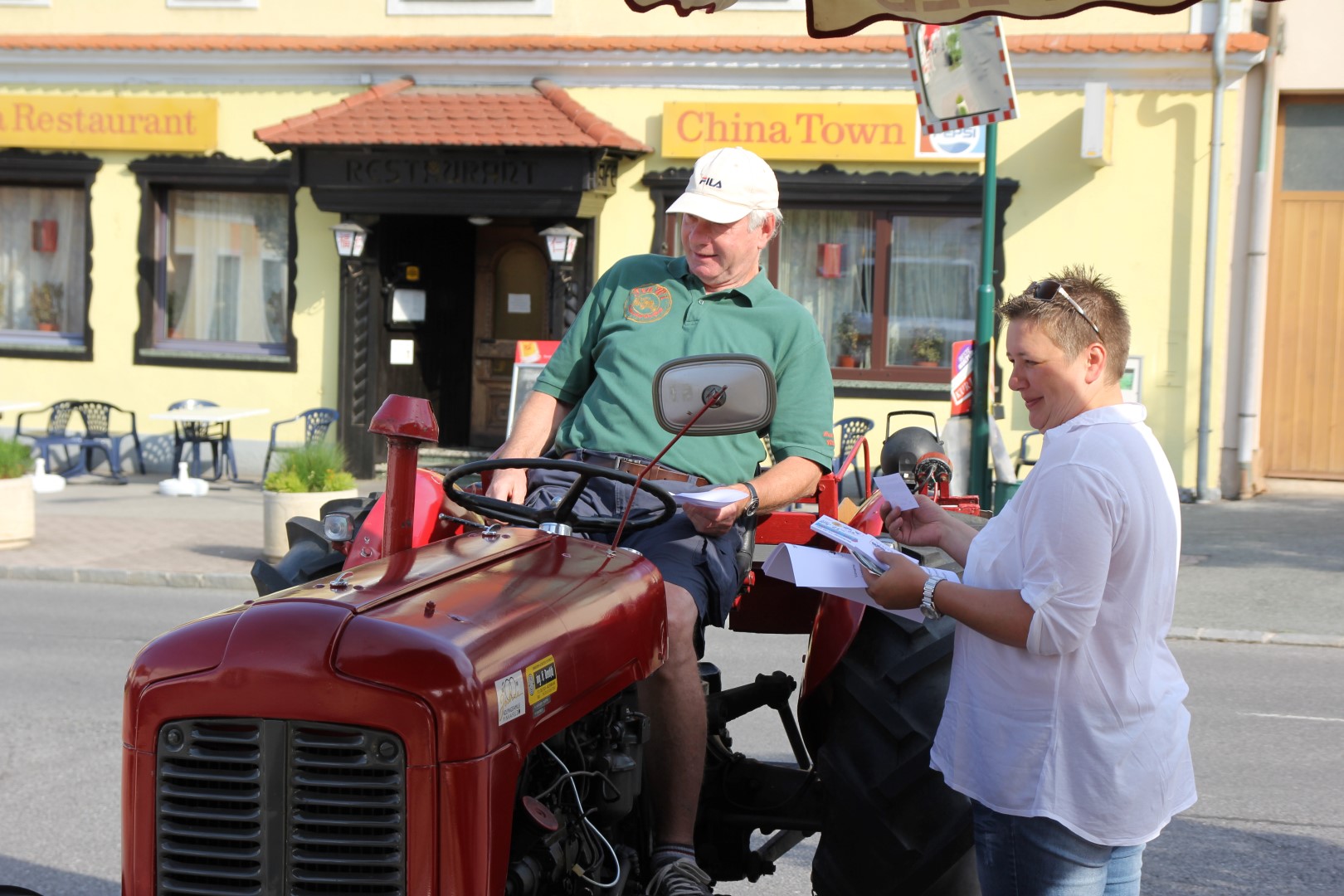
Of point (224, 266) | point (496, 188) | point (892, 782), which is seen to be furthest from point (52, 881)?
point (224, 266)

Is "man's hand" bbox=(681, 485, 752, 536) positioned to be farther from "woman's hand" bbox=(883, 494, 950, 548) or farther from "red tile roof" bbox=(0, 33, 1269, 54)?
"red tile roof" bbox=(0, 33, 1269, 54)

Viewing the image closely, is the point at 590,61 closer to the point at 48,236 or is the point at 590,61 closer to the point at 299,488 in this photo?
the point at 299,488

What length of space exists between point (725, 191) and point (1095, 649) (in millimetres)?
1731

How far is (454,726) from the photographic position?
231cm

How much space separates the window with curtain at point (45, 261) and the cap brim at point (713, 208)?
51.3 feet

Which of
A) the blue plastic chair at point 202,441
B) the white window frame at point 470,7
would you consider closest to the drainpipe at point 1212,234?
the white window frame at point 470,7

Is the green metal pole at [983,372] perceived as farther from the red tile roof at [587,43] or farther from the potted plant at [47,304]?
the potted plant at [47,304]

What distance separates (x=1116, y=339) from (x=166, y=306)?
16.5 metres

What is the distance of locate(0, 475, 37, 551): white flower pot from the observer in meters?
11.5

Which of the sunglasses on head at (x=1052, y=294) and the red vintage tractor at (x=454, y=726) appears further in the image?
the sunglasses on head at (x=1052, y=294)

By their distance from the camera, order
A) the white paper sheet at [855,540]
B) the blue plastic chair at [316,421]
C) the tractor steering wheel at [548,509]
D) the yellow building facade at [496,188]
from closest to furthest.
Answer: the white paper sheet at [855,540], the tractor steering wheel at [548,509], the yellow building facade at [496,188], the blue plastic chair at [316,421]

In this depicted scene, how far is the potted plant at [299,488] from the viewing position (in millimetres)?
11273

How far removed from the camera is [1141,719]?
105 inches

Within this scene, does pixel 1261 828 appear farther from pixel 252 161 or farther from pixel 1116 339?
pixel 252 161
